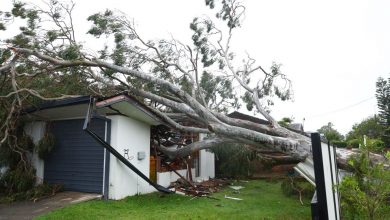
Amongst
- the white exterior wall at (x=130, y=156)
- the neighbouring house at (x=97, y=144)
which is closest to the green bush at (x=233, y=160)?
the neighbouring house at (x=97, y=144)

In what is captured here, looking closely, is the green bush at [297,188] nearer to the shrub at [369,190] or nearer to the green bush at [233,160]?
the green bush at [233,160]

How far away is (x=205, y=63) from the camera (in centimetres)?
1544

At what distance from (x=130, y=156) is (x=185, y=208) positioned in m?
2.37

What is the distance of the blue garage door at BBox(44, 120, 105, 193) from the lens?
945 cm

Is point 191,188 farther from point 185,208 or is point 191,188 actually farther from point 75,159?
point 75,159

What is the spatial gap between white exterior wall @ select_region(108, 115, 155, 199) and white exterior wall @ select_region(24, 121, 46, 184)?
2784 millimetres

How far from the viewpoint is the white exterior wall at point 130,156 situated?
9.08m

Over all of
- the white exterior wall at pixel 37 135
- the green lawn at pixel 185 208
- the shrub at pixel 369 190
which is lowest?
the green lawn at pixel 185 208

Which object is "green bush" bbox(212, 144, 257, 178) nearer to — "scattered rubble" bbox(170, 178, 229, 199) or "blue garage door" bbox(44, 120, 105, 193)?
"scattered rubble" bbox(170, 178, 229, 199)

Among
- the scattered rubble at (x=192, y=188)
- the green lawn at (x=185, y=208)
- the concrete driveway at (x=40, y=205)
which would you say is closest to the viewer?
the concrete driveway at (x=40, y=205)

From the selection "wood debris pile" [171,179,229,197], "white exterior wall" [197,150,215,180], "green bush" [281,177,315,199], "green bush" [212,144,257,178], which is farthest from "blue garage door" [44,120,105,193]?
"white exterior wall" [197,150,215,180]

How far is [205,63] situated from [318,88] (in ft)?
Result: 38.4

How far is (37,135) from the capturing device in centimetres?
1046

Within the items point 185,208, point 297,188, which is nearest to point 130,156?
point 185,208
